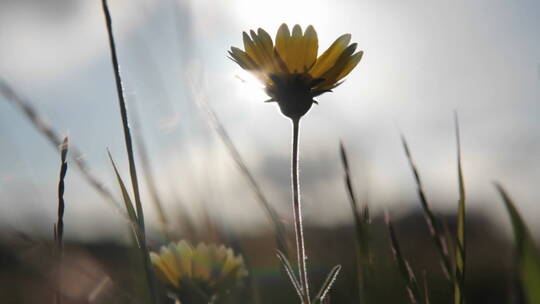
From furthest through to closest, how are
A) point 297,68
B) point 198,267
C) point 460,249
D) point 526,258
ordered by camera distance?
point 198,267 < point 297,68 < point 460,249 < point 526,258

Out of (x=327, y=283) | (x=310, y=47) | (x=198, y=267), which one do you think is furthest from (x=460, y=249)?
(x=198, y=267)

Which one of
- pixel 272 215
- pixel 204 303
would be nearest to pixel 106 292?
pixel 204 303

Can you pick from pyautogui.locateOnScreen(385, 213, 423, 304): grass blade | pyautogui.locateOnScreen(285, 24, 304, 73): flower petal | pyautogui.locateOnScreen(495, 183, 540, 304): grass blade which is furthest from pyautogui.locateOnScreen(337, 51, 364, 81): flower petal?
pyautogui.locateOnScreen(495, 183, 540, 304): grass blade

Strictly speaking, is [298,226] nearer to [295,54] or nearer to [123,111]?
[123,111]

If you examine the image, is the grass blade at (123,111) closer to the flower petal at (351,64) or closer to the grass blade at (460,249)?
the grass blade at (460,249)

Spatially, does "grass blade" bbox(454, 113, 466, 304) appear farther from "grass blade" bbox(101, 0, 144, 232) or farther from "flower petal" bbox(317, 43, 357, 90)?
"grass blade" bbox(101, 0, 144, 232)

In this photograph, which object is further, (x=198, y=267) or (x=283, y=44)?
(x=198, y=267)

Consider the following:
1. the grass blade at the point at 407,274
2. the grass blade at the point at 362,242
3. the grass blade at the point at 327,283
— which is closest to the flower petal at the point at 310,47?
the grass blade at the point at 362,242
